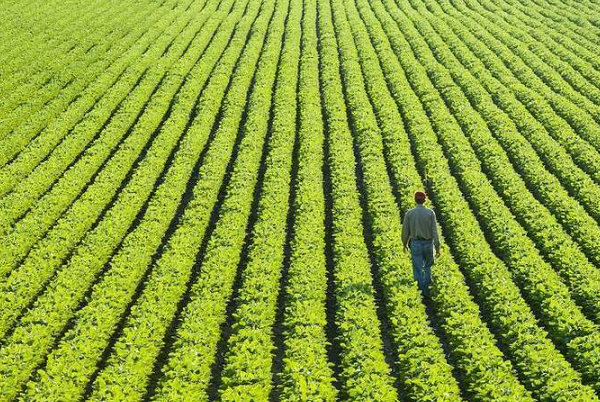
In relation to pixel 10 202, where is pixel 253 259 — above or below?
below

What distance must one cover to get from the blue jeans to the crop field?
0.29m

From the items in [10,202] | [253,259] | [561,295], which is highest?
[10,202]

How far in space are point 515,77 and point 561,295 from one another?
18009 millimetres

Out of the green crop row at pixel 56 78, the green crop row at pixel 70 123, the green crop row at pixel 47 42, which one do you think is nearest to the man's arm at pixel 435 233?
the green crop row at pixel 70 123

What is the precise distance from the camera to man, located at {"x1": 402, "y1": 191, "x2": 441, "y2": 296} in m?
11.3

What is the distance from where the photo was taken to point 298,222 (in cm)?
1475

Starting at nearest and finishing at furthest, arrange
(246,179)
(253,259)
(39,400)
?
(39,400), (253,259), (246,179)

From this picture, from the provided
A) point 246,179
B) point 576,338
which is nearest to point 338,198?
point 246,179

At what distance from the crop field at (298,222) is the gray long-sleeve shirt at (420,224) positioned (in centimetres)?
124

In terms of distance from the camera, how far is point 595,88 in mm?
24234

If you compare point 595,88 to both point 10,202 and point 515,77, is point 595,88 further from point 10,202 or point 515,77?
point 10,202

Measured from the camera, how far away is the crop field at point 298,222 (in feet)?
32.2

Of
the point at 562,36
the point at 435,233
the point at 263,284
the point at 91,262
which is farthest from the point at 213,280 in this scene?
the point at 562,36

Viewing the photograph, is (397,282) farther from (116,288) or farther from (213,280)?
(116,288)
